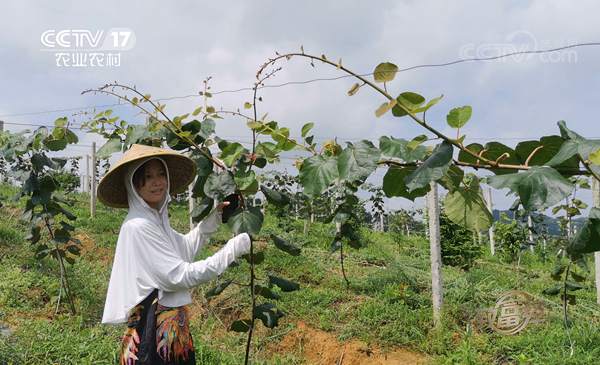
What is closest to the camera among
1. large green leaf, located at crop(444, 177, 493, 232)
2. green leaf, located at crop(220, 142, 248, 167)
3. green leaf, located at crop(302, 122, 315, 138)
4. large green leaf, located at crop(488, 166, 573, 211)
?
large green leaf, located at crop(488, 166, 573, 211)

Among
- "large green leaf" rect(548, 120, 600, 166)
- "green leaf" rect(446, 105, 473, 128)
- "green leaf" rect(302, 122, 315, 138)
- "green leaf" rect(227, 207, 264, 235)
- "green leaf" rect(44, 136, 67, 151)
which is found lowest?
"green leaf" rect(227, 207, 264, 235)

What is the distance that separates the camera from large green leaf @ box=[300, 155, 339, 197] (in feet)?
4.06

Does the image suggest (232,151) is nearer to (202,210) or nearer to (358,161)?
(202,210)

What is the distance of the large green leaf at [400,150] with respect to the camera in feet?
3.77

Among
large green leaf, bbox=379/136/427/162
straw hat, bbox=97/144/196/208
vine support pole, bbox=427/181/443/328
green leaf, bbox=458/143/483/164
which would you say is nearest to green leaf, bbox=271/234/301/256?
straw hat, bbox=97/144/196/208

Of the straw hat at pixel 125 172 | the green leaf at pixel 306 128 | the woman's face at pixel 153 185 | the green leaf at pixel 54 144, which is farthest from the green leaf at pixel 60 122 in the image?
the green leaf at pixel 306 128

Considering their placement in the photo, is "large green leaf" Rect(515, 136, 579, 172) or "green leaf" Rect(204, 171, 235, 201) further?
"green leaf" Rect(204, 171, 235, 201)

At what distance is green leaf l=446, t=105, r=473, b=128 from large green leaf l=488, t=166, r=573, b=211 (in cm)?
21

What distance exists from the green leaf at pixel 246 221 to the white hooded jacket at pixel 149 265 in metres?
0.06

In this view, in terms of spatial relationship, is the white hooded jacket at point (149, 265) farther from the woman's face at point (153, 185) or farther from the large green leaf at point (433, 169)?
the large green leaf at point (433, 169)

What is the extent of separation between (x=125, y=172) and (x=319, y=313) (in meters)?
2.65

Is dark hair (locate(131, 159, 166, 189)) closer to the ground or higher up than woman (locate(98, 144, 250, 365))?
higher up

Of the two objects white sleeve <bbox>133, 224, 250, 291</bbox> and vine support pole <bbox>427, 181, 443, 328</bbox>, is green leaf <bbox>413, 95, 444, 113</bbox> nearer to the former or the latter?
white sleeve <bbox>133, 224, 250, 291</bbox>

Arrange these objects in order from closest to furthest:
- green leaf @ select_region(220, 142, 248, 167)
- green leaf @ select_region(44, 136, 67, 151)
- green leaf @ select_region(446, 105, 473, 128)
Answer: green leaf @ select_region(446, 105, 473, 128) → green leaf @ select_region(220, 142, 248, 167) → green leaf @ select_region(44, 136, 67, 151)
